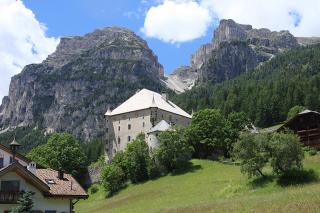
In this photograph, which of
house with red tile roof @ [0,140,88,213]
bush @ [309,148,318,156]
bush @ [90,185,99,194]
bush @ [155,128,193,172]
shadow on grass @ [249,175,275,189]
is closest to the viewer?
house with red tile roof @ [0,140,88,213]

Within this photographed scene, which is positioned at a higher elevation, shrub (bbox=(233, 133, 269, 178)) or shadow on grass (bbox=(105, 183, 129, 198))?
shrub (bbox=(233, 133, 269, 178))

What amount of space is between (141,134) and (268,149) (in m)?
55.5

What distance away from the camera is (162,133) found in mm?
101875

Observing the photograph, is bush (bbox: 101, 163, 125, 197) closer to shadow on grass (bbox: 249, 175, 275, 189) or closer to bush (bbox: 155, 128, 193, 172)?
bush (bbox: 155, 128, 193, 172)

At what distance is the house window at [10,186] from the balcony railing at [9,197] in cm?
50

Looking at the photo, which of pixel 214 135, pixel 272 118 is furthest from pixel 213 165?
pixel 272 118

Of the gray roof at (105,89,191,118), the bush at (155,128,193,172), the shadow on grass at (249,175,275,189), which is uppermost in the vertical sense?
the gray roof at (105,89,191,118)

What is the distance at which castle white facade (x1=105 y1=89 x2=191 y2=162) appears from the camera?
415 feet

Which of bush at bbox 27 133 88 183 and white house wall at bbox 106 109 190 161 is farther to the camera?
white house wall at bbox 106 109 190 161

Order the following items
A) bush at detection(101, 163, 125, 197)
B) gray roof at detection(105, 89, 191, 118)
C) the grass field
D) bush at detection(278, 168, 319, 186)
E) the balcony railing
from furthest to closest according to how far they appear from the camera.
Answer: gray roof at detection(105, 89, 191, 118) → bush at detection(101, 163, 125, 197) → bush at detection(278, 168, 319, 186) → the balcony railing → the grass field

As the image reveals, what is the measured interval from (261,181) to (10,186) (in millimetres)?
33208

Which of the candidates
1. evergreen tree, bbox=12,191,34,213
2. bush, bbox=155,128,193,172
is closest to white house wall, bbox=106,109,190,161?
bush, bbox=155,128,193,172

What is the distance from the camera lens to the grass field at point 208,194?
43.2 meters

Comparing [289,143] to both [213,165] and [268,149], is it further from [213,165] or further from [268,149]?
[213,165]
